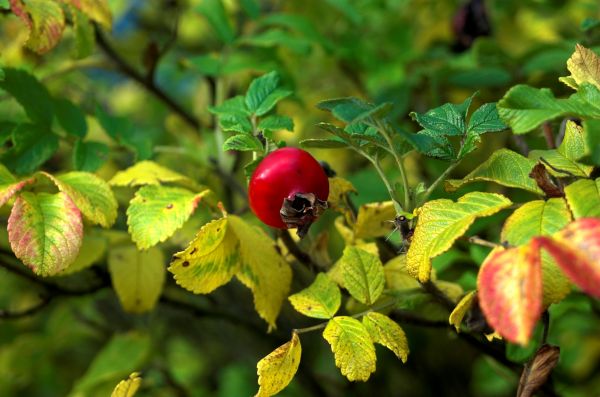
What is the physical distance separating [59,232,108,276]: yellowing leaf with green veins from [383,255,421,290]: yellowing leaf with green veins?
422mm

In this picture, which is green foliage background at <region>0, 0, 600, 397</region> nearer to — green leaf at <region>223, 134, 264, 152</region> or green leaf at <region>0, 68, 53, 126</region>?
green leaf at <region>0, 68, 53, 126</region>

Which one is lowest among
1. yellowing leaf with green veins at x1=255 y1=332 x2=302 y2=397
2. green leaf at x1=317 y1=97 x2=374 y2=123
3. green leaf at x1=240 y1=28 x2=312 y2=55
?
yellowing leaf with green veins at x1=255 y1=332 x2=302 y2=397

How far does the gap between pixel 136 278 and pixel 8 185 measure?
Answer: 30 cm

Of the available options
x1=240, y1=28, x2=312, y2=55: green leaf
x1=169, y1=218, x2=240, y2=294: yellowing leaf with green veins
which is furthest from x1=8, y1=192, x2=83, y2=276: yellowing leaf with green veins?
x1=240, y1=28, x2=312, y2=55: green leaf

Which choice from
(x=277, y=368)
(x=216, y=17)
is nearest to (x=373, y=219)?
(x=277, y=368)

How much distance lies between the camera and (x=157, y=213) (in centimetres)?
90

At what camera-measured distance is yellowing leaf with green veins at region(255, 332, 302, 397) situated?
0.75m

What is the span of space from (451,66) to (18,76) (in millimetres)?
807

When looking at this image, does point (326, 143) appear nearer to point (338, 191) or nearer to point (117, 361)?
point (338, 191)

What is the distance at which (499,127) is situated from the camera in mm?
770

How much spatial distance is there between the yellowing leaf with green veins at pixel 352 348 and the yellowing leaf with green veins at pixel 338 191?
186mm

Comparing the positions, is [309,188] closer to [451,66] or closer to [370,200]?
[370,200]

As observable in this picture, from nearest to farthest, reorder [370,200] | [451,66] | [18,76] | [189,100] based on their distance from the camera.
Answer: [18,76]
[370,200]
[451,66]
[189,100]

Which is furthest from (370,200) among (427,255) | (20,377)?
(20,377)
